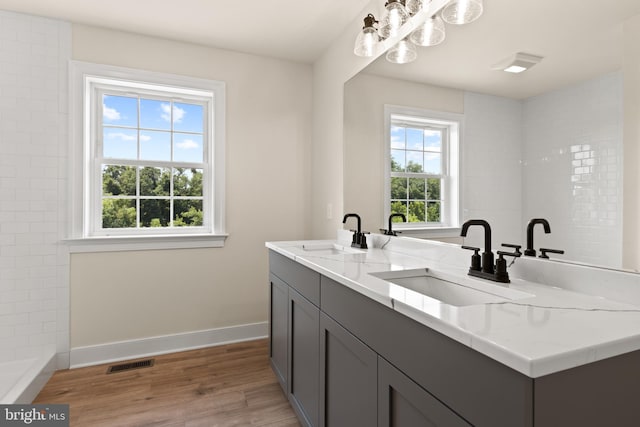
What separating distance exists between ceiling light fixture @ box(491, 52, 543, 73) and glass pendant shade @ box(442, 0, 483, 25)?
29 centimetres

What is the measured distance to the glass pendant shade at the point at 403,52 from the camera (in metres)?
1.83

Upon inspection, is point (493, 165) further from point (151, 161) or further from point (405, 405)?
point (151, 161)

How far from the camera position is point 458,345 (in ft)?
2.52

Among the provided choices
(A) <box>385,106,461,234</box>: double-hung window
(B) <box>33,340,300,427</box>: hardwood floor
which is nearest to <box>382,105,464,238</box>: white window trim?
(A) <box>385,106,461,234</box>: double-hung window

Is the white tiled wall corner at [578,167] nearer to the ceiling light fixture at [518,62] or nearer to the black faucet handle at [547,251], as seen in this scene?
the black faucet handle at [547,251]

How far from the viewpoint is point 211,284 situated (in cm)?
289

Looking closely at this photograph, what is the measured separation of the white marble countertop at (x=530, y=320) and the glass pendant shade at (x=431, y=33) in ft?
3.74

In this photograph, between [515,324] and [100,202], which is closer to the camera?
[515,324]

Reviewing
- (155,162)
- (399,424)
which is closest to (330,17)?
(155,162)

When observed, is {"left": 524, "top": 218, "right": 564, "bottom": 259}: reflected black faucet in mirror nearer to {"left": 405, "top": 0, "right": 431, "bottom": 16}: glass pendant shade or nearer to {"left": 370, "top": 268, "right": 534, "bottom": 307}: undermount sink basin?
{"left": 370, "top": 268, "right": 534, "bottom": 307}: undermount sink basin

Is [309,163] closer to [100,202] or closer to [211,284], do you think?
[211,284]

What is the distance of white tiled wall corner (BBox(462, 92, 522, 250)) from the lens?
4.16 feet

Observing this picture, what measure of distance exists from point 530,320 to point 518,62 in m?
0.95

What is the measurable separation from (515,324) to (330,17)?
2387 millimetres
